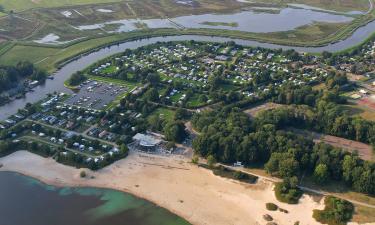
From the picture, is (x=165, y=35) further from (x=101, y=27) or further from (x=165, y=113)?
(x=165, y=113)

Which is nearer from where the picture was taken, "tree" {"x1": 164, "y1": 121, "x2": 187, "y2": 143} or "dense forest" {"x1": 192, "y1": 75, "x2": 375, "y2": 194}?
"dense forest" {"x1": 192, "y1": 75, "x2": 375, "y2": 194}

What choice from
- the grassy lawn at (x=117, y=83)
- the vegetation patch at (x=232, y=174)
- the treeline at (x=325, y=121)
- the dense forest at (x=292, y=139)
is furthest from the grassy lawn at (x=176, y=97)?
the vegetation patch at (x=232, y=174)

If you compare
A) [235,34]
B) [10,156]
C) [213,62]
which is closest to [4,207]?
[10,156]

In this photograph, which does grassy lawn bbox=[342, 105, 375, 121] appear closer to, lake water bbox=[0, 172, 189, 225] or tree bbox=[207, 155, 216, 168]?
tree bbox=[207, 155, 216, 168]

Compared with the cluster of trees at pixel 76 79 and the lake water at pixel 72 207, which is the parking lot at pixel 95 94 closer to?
the cluster of trees at pixel 76 79

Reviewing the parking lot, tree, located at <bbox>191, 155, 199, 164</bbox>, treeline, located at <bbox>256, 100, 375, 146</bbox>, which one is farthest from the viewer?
the parking lot

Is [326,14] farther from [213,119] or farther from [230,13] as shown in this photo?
[213,119]

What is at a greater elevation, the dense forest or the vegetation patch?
the dense forest

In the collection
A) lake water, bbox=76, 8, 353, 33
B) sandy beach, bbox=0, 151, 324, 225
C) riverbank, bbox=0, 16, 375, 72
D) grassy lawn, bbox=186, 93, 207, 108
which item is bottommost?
sandy beach, bbox=0, 151, 324, 225

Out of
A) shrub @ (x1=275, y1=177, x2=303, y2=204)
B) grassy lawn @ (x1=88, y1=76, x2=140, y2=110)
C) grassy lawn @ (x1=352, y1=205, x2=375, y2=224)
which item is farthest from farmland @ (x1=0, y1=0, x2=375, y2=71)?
grassy lawn @ (x1=352, y1=205, x2=375, y2=224)
